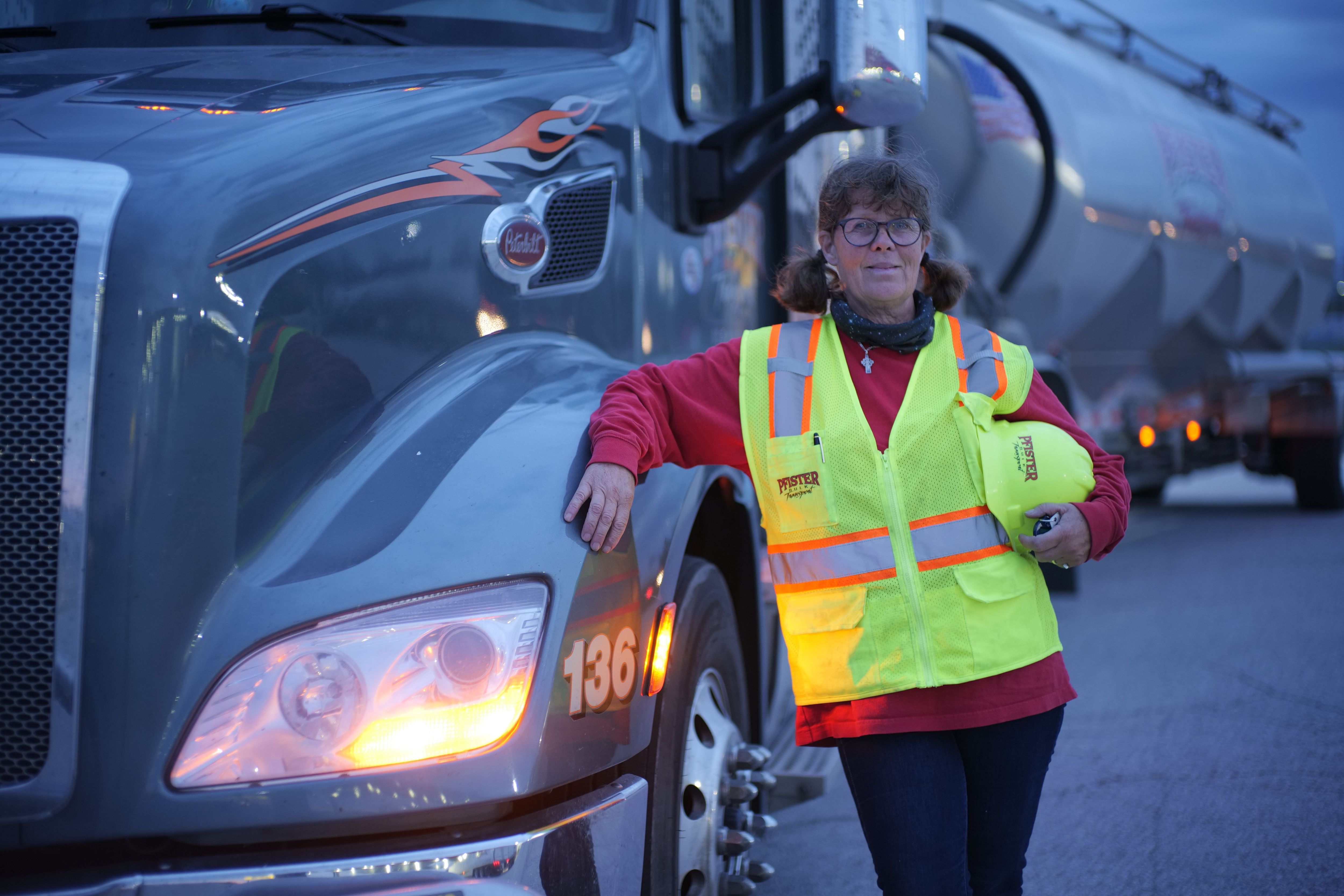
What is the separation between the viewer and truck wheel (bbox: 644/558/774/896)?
2381 millimetres

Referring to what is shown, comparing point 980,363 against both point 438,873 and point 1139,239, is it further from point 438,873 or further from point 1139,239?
point 1139,239

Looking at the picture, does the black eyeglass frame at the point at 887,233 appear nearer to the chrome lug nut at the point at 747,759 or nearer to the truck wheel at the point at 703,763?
the truck wheel at the point at 703,763

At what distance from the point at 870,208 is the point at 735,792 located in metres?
1.29

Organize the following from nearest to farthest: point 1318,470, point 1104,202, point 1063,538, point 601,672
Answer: point 601,672 < point 1063,538 < point 1104,202 < point 1318,470

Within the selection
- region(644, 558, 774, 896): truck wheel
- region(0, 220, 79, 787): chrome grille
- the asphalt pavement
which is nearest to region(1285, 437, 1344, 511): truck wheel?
the asphalt pavement

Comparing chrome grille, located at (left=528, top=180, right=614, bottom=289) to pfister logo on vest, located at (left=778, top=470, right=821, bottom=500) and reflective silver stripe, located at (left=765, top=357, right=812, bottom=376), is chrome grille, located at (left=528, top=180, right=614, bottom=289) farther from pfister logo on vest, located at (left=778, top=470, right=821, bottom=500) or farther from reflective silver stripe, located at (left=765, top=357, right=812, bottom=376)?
pfister logo on vest, located at (left=778, top=470, right=821, bottom=500)

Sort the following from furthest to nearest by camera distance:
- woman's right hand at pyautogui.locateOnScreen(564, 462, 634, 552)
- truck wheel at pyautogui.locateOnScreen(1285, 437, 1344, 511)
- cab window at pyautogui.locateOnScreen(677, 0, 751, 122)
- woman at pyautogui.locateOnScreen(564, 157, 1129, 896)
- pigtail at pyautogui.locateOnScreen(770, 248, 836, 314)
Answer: truck wheel at pyautogui.locateOnScreen(1285, 437, 1344, 511), cab window at pyautogui.locateOnScreen(677, 0, 751, 122), pigtail at pyautogui.locateOnScreen(770, 248, 836, 314), woman at pyautogui.locateOnScreen(564, 157, 1129, 896), woman's right hand at pyautogui.locateOnScreen(564, 462, 634, 552)

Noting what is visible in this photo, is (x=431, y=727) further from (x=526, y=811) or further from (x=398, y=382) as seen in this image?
(x=398, y=382)

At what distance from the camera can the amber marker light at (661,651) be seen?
230 centimetres

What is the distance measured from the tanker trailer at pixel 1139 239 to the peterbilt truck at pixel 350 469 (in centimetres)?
399

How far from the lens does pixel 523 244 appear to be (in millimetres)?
2621

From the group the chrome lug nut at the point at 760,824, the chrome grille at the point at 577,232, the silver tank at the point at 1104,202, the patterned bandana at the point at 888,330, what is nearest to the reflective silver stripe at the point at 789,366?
the patterned bandana at the point at 888,330

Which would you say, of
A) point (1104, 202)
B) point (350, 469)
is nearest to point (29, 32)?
point (350, 469)

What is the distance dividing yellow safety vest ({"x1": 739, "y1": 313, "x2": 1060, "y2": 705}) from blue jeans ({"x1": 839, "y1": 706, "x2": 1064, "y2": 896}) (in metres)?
0.13
